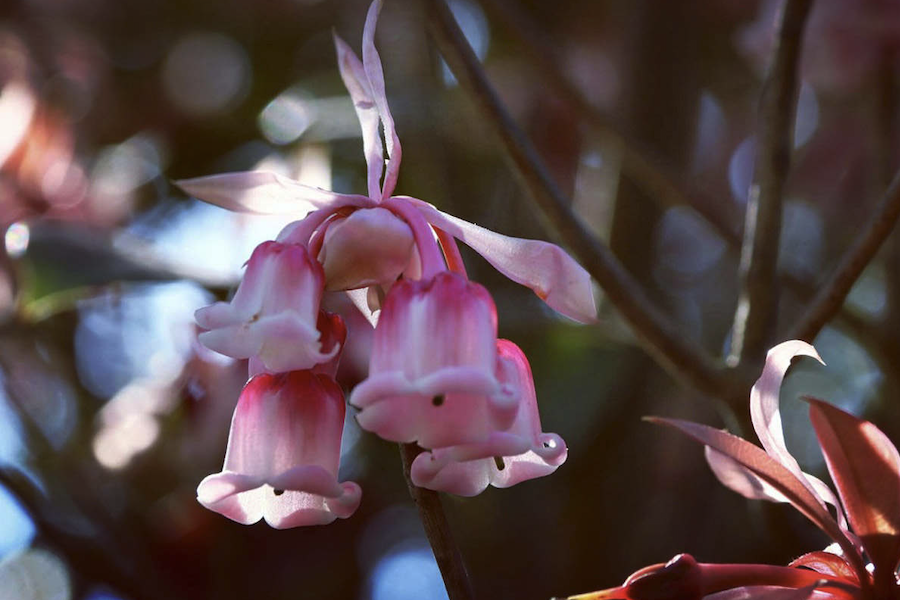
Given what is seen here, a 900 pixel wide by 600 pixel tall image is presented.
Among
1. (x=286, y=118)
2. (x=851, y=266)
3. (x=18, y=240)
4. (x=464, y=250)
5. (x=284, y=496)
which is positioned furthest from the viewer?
(x=286, y=118)

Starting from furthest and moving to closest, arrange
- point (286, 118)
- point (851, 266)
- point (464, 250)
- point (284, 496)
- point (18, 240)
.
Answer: point (286, 118), point (464, 250), point (18, 240), point (851, 266), point (284, 496)

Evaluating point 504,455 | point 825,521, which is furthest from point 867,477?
point 504,455

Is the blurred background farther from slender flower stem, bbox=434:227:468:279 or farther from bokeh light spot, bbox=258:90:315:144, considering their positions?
slender flower stem, bbox=434:227:468:279

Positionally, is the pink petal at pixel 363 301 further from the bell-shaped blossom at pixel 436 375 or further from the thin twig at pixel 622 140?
the thin twig at pixel 622 140

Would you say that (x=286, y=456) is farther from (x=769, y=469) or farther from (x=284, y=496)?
(x=769, y=469)

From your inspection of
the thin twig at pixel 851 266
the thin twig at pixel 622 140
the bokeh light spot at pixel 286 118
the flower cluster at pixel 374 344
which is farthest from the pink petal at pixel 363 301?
the bokeh light spot at pixel 286 118

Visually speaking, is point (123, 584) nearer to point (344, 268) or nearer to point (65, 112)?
point (344, 268)

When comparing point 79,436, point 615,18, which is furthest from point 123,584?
point 615,18
